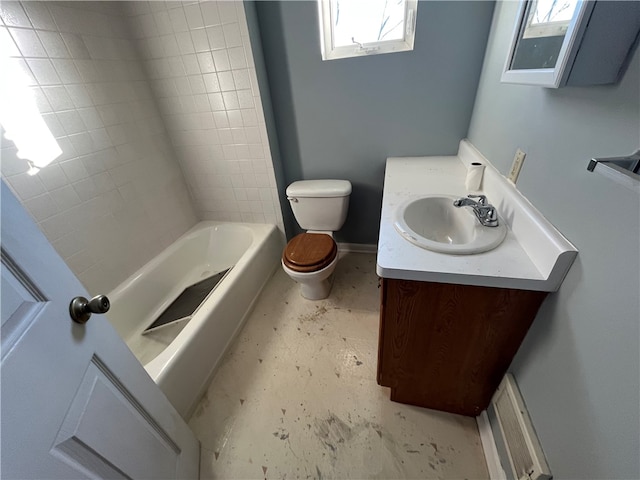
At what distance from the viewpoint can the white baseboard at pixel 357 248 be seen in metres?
2.20

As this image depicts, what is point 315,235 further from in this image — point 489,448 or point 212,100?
point 489,448

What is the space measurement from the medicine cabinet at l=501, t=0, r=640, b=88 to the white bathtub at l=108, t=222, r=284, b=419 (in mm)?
1561

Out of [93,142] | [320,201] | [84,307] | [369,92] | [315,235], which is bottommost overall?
[315,235]

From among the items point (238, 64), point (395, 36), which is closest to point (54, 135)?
point (238, 64)

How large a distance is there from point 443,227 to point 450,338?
489 mm

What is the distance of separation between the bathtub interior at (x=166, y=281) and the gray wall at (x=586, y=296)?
1.64 m

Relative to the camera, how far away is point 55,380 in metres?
0.52

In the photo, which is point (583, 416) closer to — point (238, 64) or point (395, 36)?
point (395, 36)

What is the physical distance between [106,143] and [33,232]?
1.27 metres

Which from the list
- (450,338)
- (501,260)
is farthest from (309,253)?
(501,260)

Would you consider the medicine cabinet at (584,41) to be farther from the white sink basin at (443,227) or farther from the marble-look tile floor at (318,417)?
the marble-look tile floor at (318,417)

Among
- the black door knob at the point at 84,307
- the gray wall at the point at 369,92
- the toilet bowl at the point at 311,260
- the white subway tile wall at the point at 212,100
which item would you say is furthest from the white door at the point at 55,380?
the gray wall at the point at 369,92

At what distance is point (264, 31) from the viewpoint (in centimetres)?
154

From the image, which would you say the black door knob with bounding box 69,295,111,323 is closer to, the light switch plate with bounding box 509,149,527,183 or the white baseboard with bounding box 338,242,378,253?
the light switch plate with bounding box 509,149,527,183
